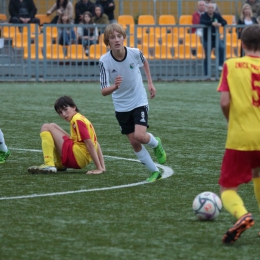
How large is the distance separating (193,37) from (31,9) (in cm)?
431

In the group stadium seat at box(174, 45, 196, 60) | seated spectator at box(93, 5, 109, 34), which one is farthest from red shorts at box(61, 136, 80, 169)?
seated spectator at box(93, 5, 109, 34)

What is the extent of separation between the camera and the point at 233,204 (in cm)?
593

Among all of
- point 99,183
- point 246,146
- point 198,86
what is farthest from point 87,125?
point 198,86

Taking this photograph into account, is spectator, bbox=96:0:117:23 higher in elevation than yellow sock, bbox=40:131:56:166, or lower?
higher

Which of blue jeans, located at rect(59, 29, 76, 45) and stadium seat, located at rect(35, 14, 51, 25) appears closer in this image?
blue jeans, located at rect(59, 29, 76, 45)

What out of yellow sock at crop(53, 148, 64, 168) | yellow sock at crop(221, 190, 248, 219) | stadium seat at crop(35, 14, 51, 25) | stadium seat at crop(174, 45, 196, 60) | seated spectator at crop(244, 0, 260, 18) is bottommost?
stadium seat at crop(174, 45, 196, 60)

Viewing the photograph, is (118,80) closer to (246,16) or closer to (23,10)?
(23,10)

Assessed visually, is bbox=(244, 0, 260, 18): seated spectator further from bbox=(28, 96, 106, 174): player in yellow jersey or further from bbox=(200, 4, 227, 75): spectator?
bbox=(28, 96, 106, 174): player in yellow jersey

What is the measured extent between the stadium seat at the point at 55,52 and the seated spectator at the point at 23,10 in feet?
4.40

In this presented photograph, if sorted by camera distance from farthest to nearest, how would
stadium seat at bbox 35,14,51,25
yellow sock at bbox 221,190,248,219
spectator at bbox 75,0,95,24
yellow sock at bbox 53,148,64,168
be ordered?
stadium seat at bbox 35,14,51,25
spectator at bbox 75,0,95,24
yellow sock at bbox 53,148,64,168
yellow sock at bbox 221,190,248,219

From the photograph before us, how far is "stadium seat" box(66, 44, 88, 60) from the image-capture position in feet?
72.1

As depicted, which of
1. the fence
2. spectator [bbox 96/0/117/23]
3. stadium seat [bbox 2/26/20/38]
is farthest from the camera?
spectator [bbox 96/0/117/23]

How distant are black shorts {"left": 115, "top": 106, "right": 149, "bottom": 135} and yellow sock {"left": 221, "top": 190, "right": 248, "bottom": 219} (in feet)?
8.94

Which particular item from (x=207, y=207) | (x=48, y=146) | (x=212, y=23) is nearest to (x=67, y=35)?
(x=212, y=23)
